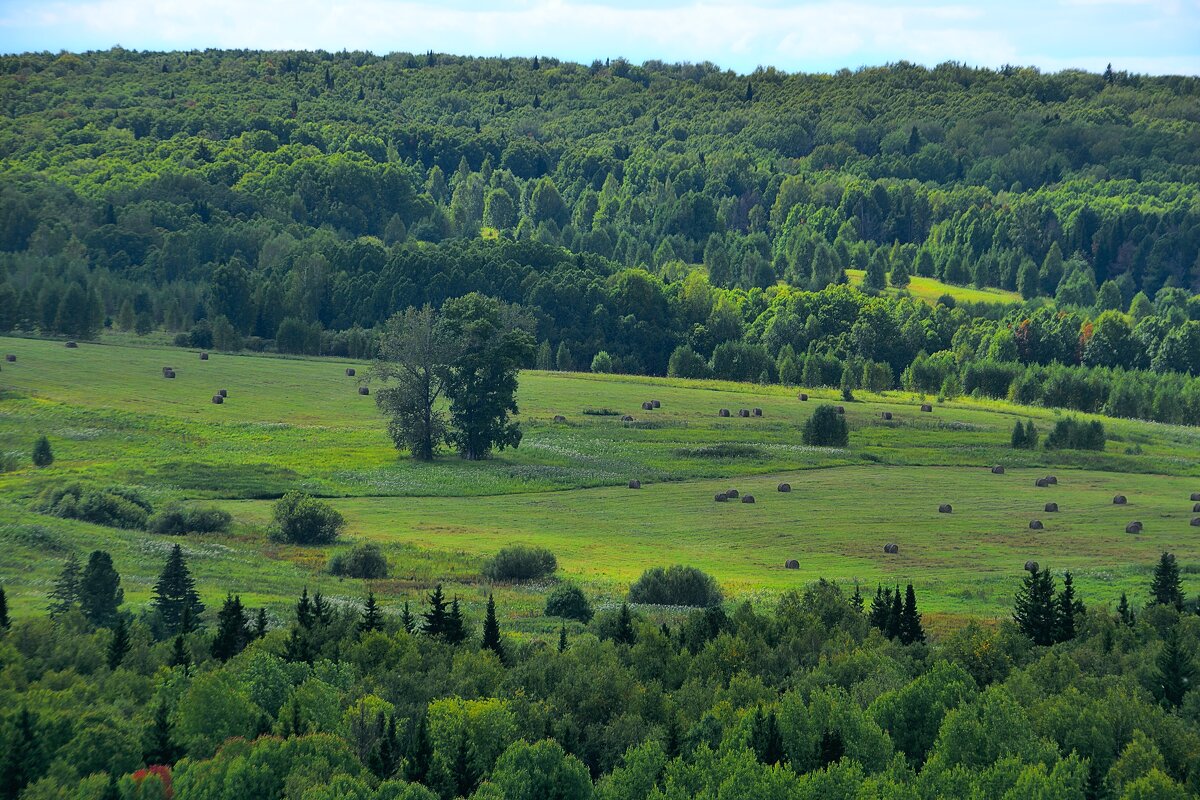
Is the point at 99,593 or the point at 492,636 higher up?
the point at 492,636

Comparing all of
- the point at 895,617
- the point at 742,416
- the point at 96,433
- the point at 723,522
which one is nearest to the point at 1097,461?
the point at 742,416

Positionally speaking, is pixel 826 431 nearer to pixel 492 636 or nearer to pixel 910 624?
pixel 910 624

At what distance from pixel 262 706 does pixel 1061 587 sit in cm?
4534

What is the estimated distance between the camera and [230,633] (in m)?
68.7

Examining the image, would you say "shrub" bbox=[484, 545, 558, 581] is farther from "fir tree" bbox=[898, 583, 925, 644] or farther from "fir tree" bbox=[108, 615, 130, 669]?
"fir tree" bbox=[108, 615, 130, 669]

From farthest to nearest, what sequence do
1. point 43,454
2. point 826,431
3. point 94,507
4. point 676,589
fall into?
point 826,431, point 43,454, point 94,507, point 676,589

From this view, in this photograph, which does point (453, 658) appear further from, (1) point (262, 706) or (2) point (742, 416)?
(2) point (742, 416)

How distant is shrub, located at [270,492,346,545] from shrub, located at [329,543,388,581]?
8953 millimetres

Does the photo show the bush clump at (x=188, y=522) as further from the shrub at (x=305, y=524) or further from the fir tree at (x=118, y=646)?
the fir tree at (x=118, y=646)

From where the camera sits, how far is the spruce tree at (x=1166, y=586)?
83750mm

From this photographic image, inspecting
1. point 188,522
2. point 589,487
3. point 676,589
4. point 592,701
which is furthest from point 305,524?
point 592,701

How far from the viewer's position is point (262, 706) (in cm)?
6041

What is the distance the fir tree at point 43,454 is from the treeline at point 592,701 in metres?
41.7

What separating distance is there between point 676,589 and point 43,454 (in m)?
55.0
